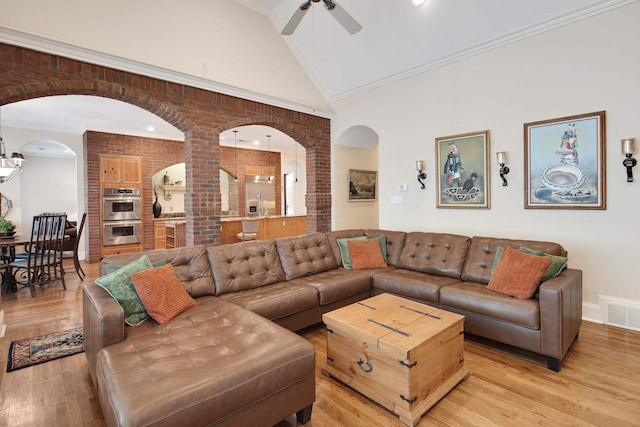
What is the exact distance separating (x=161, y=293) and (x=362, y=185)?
14.8 ft

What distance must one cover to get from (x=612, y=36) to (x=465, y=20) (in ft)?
4.66

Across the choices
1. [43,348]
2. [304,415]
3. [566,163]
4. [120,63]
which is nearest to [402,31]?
[566,163]

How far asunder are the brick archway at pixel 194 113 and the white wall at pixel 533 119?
1.26 metres

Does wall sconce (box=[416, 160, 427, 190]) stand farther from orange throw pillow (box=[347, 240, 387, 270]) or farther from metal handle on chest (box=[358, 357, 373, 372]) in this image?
metal handle on chest (box=[358, 357, 373, 372])

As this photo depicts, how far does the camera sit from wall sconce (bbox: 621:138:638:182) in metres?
2.94

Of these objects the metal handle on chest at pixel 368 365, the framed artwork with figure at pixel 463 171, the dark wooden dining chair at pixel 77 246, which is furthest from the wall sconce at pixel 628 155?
the dark wooden dining chair at pixel 77 246

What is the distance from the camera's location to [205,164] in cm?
420

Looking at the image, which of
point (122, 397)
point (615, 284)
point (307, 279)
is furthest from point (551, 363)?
point (122, 397)

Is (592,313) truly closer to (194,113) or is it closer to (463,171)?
(463,171)

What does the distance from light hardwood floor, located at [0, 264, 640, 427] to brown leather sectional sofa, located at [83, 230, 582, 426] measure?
7.0 inches

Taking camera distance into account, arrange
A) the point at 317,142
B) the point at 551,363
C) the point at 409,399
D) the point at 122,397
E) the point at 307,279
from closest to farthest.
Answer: the point at 122,397 < the point at 409,399 < the point at 551,363 < the point at 307,279 < the point at 317,142

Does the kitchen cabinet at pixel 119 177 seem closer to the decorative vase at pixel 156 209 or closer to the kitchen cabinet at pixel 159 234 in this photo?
the kitchen cabinet at pixel 159 234

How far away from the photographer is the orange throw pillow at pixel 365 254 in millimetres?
3916

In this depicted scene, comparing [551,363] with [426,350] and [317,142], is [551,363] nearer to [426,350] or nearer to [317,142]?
[426,350]
